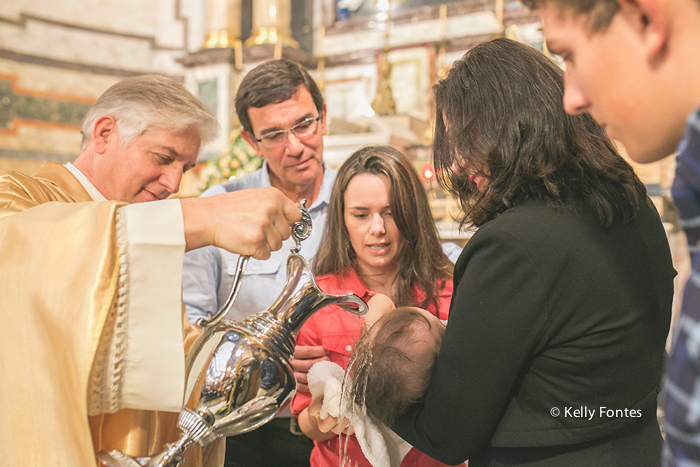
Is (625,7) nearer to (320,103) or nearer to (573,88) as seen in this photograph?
(573,88)

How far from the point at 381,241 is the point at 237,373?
1171mm

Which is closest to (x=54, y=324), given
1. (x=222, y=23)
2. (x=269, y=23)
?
(x=269, y=23)

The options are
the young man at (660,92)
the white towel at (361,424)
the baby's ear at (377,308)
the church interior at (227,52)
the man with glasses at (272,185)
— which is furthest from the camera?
the church interior at (227,52)

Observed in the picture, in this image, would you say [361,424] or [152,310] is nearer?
[152,310]

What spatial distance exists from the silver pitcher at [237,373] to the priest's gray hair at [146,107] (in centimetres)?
80

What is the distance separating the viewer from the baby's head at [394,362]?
1.19 m

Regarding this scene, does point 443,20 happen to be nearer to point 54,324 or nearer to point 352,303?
point 352,303

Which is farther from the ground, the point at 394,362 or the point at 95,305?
the point at 95,305

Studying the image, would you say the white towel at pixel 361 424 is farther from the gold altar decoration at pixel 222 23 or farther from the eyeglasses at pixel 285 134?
the gold altar decoration at pixel 222 23

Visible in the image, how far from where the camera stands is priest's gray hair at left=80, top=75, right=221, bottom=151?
5.45 ft

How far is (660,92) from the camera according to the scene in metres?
0.67

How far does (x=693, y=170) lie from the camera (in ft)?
2.07

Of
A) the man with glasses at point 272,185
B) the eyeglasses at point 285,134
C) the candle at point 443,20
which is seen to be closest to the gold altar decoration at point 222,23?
the candle at point 443,20

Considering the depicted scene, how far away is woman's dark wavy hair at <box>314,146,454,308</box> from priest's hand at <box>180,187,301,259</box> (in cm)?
104
